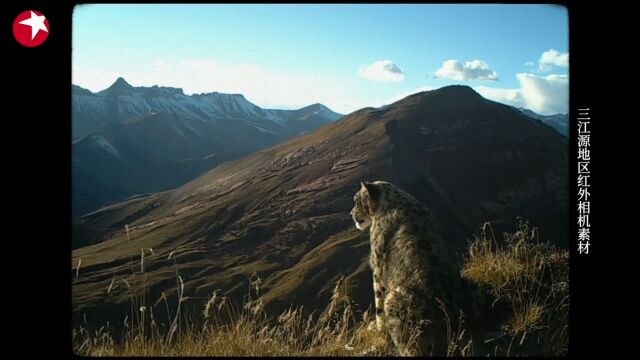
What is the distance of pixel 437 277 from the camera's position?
18.1 feet

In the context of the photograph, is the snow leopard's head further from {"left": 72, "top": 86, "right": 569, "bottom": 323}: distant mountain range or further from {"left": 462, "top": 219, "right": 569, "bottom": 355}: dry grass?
{"left": 72, "top": 86, "right": 569, "bottom": 323}: distant mountain range

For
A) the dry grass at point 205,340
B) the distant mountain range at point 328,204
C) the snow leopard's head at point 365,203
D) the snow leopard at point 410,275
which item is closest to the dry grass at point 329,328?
the dry grass at point 205,340

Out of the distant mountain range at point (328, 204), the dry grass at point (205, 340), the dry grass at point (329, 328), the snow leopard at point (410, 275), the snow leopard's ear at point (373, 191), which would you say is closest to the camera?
the dry grass at point (205, 340)

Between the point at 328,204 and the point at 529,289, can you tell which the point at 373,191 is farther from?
the point at 328,204

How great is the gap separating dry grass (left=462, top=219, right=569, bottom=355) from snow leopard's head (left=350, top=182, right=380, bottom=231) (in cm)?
167

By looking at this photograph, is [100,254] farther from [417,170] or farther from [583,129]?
[583,129]

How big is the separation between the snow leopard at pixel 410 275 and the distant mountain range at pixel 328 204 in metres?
68.6

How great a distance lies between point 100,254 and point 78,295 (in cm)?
2357

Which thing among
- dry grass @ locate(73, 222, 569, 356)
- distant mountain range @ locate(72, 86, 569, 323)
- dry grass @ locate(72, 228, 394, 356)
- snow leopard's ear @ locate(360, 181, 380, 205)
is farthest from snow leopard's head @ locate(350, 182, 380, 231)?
distant mountain range @ locate(72, 86, 569, 323)

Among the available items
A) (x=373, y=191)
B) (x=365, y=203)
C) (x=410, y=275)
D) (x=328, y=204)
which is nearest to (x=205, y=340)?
(x=410, y=275)

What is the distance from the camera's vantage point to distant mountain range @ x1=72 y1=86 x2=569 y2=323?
299 ft

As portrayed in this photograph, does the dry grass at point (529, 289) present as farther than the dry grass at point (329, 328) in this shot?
Yes

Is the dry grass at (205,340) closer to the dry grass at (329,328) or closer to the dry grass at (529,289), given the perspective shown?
the dry grass at (329,328)

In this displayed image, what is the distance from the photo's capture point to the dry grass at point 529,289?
5207mm
